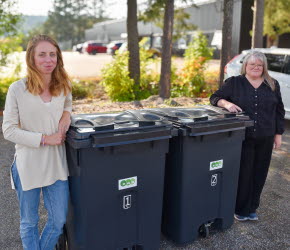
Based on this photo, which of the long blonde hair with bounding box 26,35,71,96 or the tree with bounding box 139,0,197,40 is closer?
the long blonde hair with bounding box 26,35,71,96

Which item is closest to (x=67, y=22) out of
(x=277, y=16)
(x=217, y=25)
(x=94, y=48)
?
(x=94, y=48)

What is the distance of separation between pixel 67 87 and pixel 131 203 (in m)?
1.04

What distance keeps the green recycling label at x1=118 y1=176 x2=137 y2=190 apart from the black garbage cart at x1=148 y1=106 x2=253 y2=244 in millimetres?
453

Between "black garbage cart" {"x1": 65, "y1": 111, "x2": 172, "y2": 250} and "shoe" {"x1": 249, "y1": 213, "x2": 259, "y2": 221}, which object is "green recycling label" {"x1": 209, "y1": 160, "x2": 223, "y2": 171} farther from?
"shoe" {"x1": 249, "y1": 213, "x2": 259, "y2": 221}

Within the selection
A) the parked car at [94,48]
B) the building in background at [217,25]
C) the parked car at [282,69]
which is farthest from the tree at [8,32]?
the parked car at [94,48]

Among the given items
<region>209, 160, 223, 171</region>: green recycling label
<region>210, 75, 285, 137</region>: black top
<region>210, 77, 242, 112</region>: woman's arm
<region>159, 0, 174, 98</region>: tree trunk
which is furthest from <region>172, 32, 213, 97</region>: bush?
<region>209, 160, 223, 171</region>: green recycling label

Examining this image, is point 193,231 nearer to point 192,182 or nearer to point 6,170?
point 192,182

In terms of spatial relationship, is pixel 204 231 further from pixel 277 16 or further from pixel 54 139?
pixel 277 16

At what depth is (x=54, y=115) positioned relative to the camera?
2447 mm

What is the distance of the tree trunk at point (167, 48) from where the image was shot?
9383mm

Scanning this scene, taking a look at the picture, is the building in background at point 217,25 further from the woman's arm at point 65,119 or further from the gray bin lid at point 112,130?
the woman's arm at point 65,119

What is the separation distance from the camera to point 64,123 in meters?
2.52

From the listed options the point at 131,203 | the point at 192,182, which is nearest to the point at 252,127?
the point at 192,182

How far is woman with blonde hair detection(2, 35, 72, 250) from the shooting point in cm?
232
